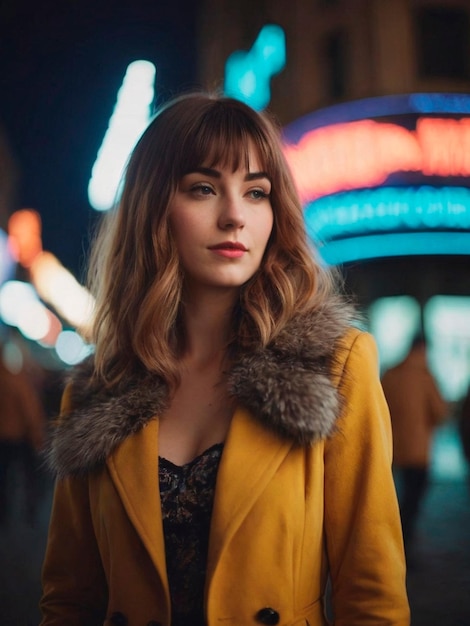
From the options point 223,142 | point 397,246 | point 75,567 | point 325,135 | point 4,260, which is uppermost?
point 325,135

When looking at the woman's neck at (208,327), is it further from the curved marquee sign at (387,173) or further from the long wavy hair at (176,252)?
the curved marquee sign at (387,173)

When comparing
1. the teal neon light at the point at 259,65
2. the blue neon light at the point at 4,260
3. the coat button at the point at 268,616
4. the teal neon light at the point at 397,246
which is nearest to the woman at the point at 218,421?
the coat button at the point at 268,616

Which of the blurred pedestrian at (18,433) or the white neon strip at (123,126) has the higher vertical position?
the white neon strip at (123,126)

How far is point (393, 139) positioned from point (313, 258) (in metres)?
6.46

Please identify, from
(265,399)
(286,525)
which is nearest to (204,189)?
(265,399)

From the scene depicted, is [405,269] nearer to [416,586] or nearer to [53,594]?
[416,586]

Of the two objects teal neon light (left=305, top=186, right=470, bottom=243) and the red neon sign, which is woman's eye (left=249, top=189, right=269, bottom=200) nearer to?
the red neon sign

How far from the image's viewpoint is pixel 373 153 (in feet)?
26.5

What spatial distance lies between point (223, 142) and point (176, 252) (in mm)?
330

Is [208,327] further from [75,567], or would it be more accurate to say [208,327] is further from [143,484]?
[75,567]

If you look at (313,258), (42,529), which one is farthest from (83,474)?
(42,529)

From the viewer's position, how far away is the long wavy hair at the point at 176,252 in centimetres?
169

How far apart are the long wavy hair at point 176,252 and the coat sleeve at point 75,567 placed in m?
0.36

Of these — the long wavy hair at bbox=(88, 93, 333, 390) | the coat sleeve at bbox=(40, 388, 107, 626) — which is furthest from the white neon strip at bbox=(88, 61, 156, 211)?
the coat sleeve at bbox=(40, 388, 107, 626)
